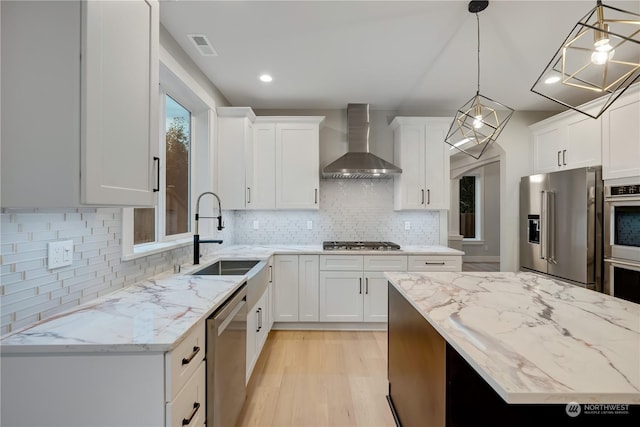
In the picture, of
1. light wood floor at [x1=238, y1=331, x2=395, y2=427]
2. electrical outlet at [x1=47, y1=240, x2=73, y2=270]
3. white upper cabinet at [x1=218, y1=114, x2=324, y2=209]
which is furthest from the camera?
white upper cabinet at [x1=218, y1=114, x2=324, y2=209]

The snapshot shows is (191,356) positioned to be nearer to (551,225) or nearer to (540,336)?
(540,336)

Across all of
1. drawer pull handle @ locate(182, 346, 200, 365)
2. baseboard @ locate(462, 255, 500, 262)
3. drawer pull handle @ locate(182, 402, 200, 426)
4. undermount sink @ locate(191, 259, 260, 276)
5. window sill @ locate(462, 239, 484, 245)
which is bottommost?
baseboard @ locate(462, 255, 500, 262)

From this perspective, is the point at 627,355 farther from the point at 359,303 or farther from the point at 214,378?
the point at 359,303

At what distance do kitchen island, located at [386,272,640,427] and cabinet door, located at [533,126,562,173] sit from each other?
2459mm

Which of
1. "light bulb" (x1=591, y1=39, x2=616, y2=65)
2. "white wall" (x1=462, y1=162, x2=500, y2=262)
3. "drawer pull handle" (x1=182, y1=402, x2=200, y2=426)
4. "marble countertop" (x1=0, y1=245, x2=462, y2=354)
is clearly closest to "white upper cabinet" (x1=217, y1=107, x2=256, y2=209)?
"marble countertop" (x1=0, y1=245, x2=462, y2=354)

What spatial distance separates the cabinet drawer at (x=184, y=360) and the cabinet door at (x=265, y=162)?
2411 millimetres

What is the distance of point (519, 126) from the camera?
155 inches

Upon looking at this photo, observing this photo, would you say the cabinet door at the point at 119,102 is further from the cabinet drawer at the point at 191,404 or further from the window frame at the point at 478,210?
the window frame at the point at 478,210

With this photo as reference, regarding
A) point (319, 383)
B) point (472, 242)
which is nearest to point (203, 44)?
point (319, 383)

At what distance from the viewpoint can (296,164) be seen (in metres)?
3.59

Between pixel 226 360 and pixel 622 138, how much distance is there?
3.86 m

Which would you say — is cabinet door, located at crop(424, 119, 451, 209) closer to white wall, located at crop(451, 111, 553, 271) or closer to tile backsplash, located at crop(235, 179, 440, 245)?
tile backsplash, located at crop(235, 179, 440, 245)

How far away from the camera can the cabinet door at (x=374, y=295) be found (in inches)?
130

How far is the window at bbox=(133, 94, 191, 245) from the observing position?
2250 mm
